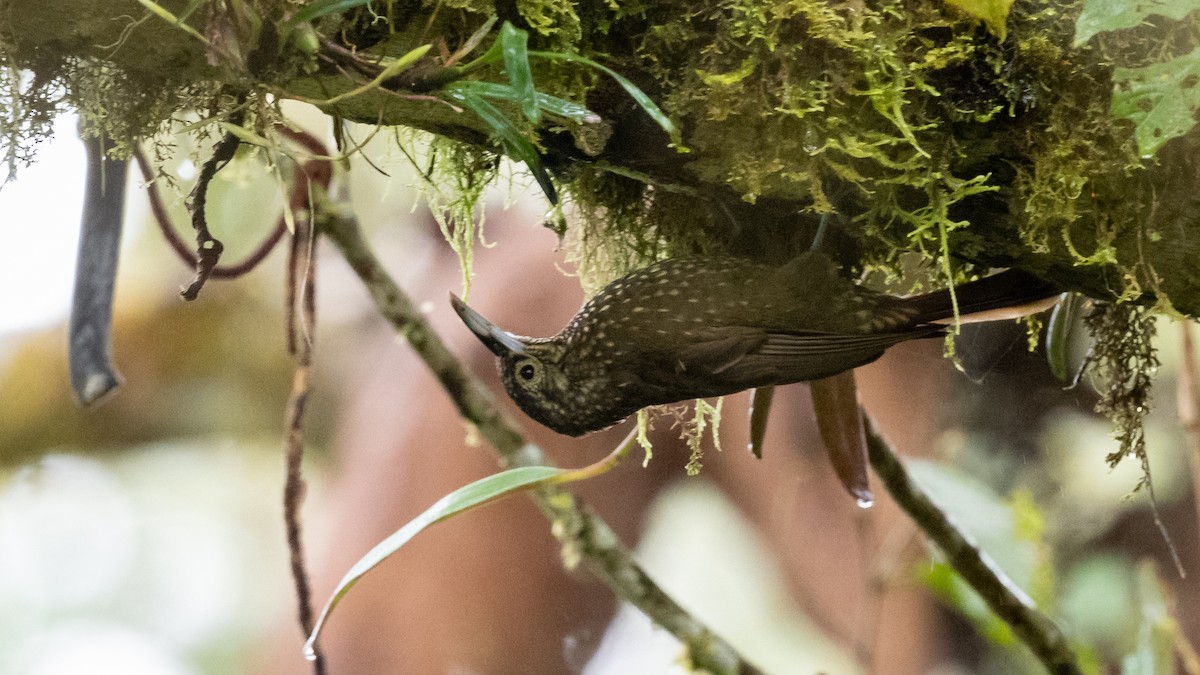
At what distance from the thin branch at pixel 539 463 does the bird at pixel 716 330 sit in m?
0.42

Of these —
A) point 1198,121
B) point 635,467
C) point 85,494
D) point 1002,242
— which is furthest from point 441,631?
point 85,494

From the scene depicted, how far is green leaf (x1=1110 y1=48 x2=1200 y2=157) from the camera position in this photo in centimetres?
58

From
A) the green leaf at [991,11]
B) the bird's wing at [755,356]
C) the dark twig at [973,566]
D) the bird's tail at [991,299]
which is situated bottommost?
the dark twig at [973,566]

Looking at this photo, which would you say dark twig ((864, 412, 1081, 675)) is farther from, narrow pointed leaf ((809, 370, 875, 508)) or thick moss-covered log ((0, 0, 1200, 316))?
thick moss-covered log ((0, 0, 1200, 316))

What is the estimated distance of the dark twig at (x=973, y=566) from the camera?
49.4 inches

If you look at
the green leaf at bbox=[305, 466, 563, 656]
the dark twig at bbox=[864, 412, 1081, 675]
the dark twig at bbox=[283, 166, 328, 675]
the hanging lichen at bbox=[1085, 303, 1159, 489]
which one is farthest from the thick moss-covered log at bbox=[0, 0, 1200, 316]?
the dark twig at bbox=[864, 412, 1081, 675]

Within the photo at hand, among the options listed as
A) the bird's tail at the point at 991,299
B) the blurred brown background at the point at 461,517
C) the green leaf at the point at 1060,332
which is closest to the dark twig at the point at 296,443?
the blurred brown background at the point at 461,517

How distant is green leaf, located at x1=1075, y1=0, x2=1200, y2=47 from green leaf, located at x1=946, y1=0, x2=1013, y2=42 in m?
0.05

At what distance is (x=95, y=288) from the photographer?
900mm

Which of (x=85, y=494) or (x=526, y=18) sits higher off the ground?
(x=526, y=18)

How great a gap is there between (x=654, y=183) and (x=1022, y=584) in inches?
53.9

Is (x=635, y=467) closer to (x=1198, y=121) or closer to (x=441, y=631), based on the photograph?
(x=441, y=631)

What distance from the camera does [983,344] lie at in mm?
1085

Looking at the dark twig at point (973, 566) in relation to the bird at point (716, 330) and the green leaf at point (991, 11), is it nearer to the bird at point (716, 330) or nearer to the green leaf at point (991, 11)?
the bird at point (716, 330)
